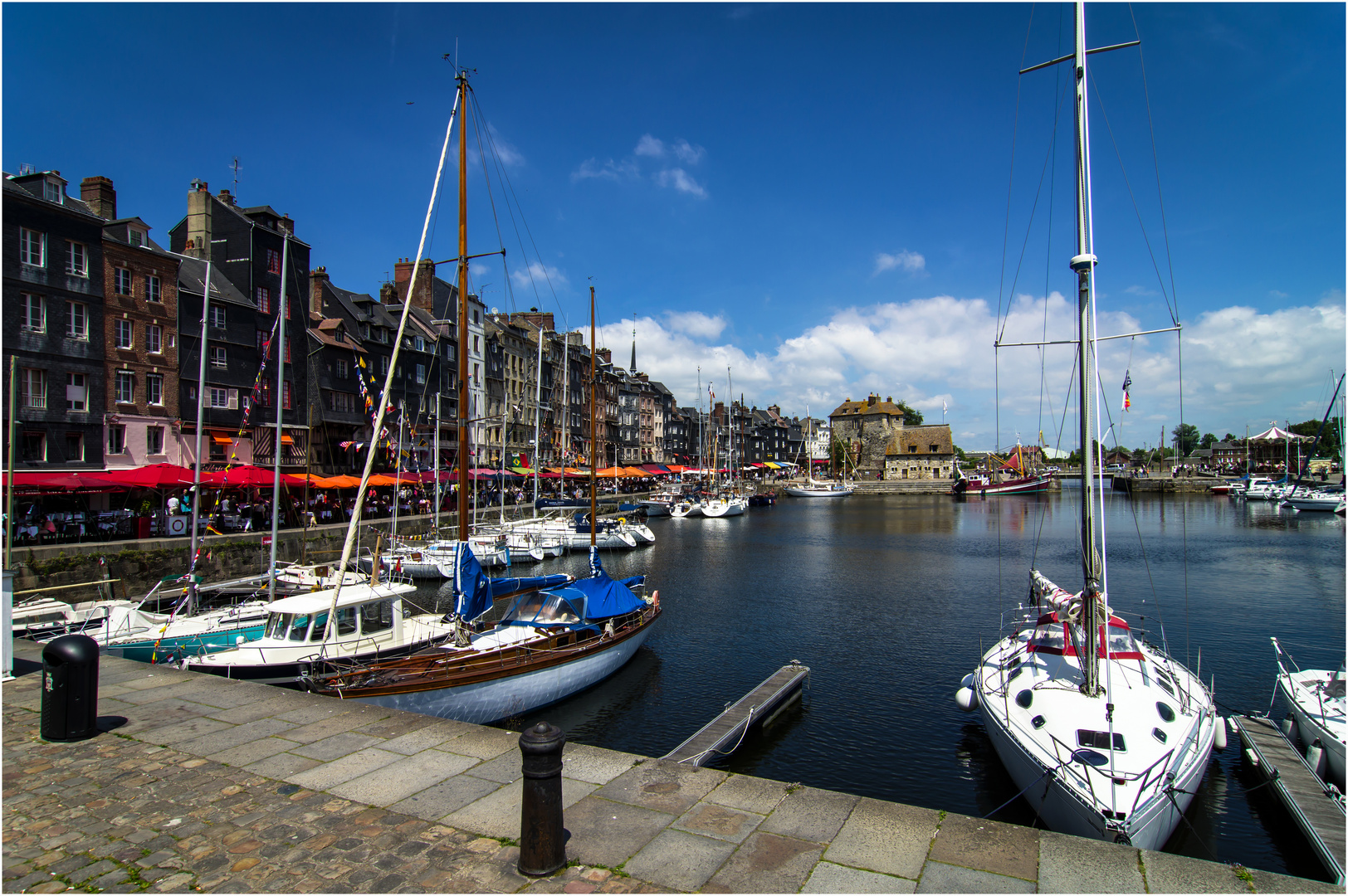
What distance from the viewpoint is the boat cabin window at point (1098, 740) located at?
11070 mm

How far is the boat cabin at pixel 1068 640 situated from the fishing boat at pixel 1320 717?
2306 mm

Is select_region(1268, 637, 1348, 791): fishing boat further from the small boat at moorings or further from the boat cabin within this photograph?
the small boat at moorings

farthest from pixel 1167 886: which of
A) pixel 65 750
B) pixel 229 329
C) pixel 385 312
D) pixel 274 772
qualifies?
pixel 385 312

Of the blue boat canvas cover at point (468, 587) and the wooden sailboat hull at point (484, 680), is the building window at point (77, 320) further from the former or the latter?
the wooden sailboat hull at point (484, 680)

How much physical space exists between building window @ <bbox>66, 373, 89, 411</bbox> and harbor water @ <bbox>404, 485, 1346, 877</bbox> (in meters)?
20.4

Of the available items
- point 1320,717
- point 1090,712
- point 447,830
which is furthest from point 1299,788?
point 447,830

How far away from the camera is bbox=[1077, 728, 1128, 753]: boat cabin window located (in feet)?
36.3

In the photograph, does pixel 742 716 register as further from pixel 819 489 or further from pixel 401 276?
pixel 819 489

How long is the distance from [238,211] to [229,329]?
29.6 ft

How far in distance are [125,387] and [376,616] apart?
24548 mm

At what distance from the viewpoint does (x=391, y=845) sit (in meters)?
6.32

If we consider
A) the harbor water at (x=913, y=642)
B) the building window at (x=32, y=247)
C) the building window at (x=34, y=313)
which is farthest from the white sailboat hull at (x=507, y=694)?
the building window at (x=32, y=247)

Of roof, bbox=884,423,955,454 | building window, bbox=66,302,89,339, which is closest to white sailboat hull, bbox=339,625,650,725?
building window, bbox=66,302,89,339

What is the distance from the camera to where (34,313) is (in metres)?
33.9
